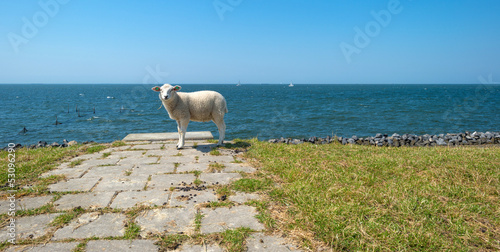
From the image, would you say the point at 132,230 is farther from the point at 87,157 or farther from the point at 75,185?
the point at 87,157

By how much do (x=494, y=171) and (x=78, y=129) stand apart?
2713cm

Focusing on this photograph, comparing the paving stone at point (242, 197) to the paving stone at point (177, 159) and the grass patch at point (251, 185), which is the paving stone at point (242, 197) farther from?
the paving stone at point (177, 159)

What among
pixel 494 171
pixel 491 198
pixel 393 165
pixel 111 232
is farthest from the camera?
pixel 393 165

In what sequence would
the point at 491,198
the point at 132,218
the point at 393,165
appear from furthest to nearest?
the point at 393,165, the point at 491,198, the point at 132,218

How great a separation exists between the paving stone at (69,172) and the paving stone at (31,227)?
5.86 feet

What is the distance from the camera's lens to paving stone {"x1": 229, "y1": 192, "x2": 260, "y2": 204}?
13.9ft

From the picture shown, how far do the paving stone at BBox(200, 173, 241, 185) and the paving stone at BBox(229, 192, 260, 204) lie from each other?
0.63 meters

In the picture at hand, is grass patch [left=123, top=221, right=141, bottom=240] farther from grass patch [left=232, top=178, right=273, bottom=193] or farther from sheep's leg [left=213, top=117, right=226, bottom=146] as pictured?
sheep's leg [left=213, top=117, right=226, bottom=146]

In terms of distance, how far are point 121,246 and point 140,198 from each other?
1.32m

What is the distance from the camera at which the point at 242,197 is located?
4363 mm

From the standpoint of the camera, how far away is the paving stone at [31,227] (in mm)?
3227

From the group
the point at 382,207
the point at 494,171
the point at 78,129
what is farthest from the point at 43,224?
the point at 78,129

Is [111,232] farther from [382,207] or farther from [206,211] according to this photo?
[382,207]

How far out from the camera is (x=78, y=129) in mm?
24516
